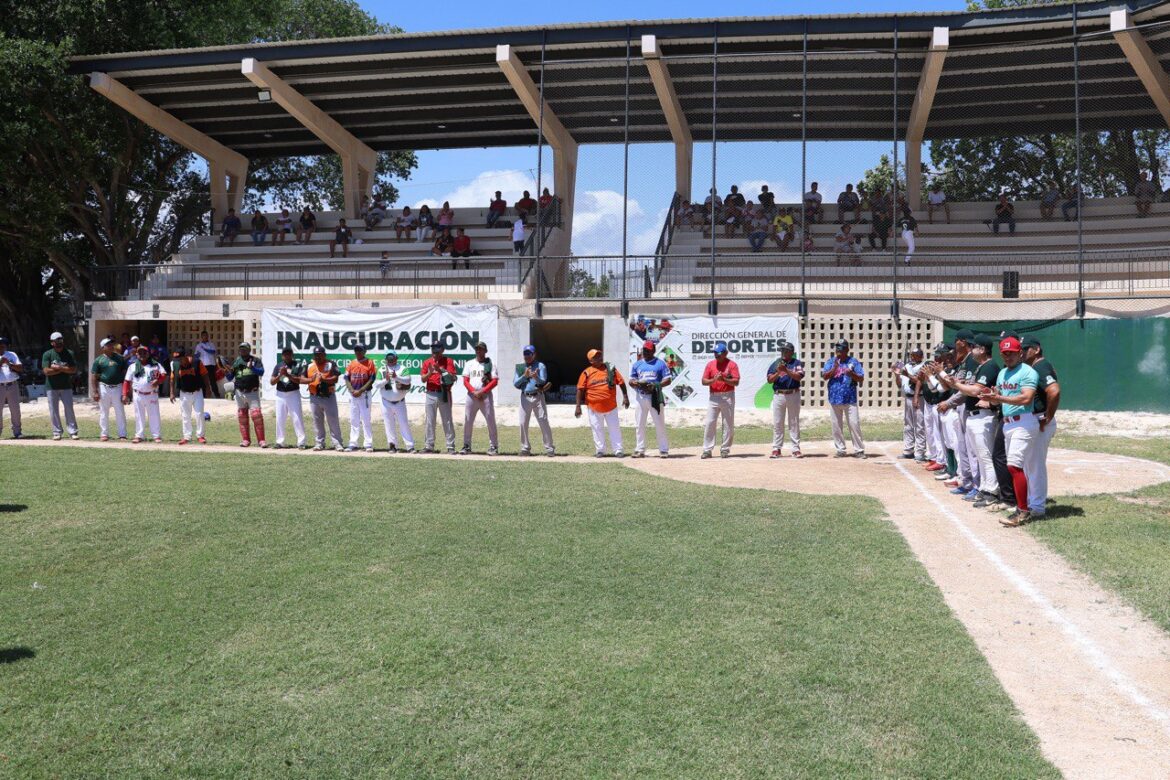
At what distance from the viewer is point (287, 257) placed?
29.0m

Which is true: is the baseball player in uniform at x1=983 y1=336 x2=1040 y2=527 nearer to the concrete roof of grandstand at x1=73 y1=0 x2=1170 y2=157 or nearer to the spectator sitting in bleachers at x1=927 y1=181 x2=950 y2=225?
the concrete roof of grandstand at x1=73 y1=0 x2=1170 y2=157

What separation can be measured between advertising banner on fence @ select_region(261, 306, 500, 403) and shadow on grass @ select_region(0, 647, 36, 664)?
57.3ft

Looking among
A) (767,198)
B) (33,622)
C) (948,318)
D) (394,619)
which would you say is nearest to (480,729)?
(394,619)

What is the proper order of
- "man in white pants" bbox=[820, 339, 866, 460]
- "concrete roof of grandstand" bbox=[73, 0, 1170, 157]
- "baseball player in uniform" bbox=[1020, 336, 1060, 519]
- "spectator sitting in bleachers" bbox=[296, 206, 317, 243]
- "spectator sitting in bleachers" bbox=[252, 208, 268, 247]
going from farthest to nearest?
"spectator sitting in bleachers" bbox=[252, 208, 268, 247] < "spectator sitting in bleachers" bbox=[296, 206, 317, 243] < "concrete roof of grandstand" bbox=[73, 0, 1170, 157] < "man in white pants" bbox=[820, 339, 866, 460] < "baseball player in uniform" bbox=[1020, 336, 1060, 519]

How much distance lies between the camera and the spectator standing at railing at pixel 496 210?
1147 inches

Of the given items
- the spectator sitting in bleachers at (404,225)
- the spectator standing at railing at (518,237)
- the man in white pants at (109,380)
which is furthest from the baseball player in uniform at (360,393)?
the spectator sitting in bleachers at (404,225)

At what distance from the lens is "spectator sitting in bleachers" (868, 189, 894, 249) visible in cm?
2577

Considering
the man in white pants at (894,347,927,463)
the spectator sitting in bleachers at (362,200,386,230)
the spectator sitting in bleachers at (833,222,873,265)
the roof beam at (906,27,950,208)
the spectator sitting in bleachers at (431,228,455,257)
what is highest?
the roof beam at (906,27,950,208)

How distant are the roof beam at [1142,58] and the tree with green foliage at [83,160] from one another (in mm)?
24871

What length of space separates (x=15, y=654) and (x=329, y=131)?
2544cm

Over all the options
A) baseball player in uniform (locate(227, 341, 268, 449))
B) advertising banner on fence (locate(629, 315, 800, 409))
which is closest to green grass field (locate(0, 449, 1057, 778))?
baseball player in uniform (locate(227, 341, 268, 449))

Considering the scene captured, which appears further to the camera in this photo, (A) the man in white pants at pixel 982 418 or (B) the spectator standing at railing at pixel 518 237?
(B) the spectator standing at railing at pixel 518 237

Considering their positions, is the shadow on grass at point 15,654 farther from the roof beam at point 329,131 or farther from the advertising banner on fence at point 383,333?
the roof beam at point 329,131

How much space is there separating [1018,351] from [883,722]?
19.5ft
